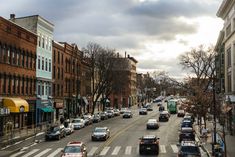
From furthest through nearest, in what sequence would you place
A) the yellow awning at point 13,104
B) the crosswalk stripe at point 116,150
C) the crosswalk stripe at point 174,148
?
the yellow awning at point 13,104, the crosswalk stripe at point 174,148, the crosswalk stripe at point 116,150

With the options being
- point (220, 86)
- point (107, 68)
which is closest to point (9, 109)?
point (220, 86)

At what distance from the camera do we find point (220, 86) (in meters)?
69.3

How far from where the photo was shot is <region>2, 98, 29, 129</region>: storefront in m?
52.3

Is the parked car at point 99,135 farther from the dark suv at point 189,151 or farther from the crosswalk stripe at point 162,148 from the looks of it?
the dark suv at point 189,151

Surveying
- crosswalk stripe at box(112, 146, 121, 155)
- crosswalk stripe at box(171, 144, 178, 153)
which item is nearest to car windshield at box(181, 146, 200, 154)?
crosswalk stripe at box(171, 144, 178, 153)

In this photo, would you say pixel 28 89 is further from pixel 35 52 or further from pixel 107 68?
pixel 107 68

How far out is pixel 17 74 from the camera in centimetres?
5784

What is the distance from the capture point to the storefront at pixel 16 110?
2061 inches

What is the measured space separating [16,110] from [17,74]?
281 inches

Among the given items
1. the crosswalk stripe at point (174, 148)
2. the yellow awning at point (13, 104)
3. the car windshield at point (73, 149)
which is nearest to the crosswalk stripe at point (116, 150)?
the crosswalk stripe at point (174, 148)

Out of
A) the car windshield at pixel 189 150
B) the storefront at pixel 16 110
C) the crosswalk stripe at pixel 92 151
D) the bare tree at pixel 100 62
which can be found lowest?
the crosswalk stripe at pixel 92 151

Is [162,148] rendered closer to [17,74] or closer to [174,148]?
[174,148]

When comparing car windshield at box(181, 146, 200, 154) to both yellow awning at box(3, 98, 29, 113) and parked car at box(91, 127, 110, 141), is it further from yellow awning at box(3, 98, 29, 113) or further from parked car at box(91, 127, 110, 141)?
yellow awning at box(3, 98, 29, 113)

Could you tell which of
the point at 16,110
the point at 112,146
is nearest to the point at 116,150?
the point at 112,146
